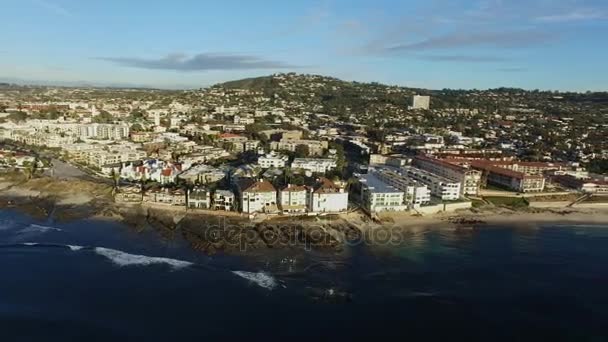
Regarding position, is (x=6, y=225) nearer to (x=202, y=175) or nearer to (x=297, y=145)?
(x=202, y=175)

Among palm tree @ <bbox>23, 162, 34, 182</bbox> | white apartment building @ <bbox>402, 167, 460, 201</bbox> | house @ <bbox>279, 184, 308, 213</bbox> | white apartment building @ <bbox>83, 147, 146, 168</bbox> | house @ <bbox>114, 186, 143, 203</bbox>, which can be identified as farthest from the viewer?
white apartment building @ <bbox>83, 147, 146, 168</bbox>

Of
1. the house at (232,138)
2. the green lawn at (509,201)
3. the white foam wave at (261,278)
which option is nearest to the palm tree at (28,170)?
the house at (232,138)

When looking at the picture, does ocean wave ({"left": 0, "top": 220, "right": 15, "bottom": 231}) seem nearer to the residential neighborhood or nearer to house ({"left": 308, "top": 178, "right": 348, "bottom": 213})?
the residential neighborhood

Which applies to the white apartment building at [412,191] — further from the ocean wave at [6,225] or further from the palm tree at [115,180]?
the ocean wave at [6,225]

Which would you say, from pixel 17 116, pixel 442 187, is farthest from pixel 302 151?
pixel 17 116

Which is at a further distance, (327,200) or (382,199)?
(382,199)

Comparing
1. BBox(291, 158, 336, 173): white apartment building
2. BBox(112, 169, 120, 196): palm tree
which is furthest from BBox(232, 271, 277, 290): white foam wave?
BBox(291, 158, 336, 173): white apartment building
